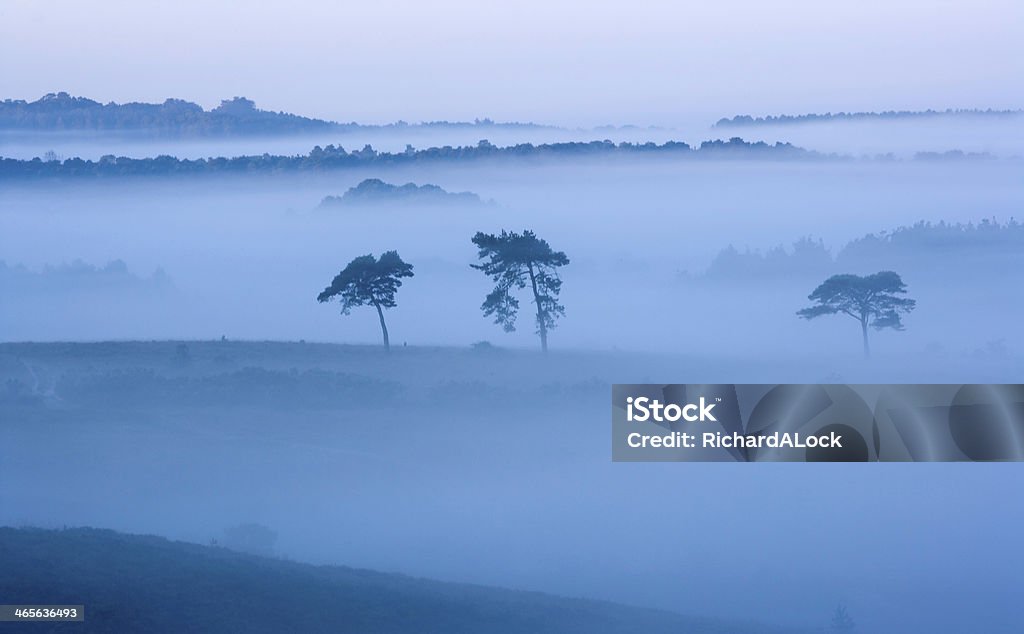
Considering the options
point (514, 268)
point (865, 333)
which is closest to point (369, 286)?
point (514, 268)

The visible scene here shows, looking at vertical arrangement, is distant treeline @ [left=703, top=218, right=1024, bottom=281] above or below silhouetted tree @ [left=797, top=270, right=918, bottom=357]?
above

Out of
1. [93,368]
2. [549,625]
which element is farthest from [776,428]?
[93,368]

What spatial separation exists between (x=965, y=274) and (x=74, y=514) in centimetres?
3230

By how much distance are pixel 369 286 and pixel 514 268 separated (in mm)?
4497

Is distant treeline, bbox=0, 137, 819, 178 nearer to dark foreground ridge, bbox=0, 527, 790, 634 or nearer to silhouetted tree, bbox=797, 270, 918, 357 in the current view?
silhouetted tree, bbox=797, 270, 918, 357

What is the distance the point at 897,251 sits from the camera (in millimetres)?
43031

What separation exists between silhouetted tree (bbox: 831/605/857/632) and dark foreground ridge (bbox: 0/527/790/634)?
3453 mm

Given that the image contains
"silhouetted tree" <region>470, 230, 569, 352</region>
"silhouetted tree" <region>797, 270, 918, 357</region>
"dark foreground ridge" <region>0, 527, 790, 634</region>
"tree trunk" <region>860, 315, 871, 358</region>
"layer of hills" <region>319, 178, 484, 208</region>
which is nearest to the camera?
"dark foreground ridge" <region>0, 527, 790, 634</region>

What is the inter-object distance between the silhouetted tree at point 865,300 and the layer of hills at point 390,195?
1302 cm

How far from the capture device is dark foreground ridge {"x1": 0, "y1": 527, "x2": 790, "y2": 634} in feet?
53.8

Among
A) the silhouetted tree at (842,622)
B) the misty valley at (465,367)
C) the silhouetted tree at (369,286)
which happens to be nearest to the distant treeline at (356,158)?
the misty valley at (465,367)

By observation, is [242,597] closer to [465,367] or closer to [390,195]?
[465,367]

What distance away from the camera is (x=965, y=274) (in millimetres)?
41406

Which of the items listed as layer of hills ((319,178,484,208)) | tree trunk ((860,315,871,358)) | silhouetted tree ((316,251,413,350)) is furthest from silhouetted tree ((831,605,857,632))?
layer of hills ((319,178,484,208))
